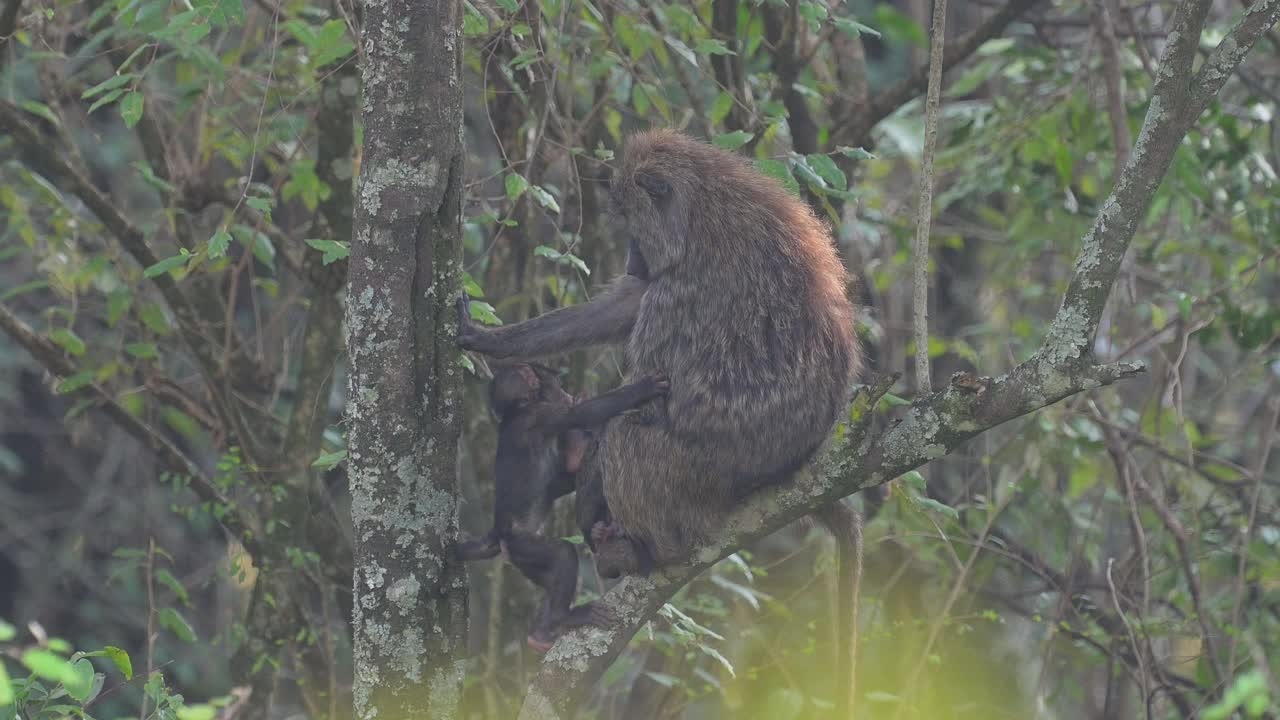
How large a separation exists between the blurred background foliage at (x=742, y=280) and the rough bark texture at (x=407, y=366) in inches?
22.8

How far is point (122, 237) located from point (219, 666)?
3.91 meters

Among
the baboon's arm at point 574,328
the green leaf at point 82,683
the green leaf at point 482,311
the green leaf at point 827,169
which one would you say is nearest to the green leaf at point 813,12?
the green leaf at point 827,169

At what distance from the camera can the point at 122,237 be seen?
4.84 meters

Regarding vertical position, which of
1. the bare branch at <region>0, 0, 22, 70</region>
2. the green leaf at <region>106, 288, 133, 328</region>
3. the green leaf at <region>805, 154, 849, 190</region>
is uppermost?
the bare branch at <region>0, 0, 22, 70</region>

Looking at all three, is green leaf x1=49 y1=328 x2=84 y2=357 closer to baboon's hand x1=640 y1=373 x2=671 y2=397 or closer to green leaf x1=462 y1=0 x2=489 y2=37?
green leaf x1=462 y1=0 x2=489 y2=37

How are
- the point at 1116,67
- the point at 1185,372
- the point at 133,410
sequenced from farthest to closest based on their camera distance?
the point at 1185,372 → the point at 133,410 → the point at 1116,67

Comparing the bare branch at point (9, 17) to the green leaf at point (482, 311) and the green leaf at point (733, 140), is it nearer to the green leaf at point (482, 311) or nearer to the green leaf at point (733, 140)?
the green leaf at point (482, 311)

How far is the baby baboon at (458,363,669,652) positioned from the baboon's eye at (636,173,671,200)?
649 millimetres

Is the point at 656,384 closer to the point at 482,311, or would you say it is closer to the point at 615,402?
the point at 615,402

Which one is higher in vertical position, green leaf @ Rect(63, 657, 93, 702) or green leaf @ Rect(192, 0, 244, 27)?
green leaf @ Rect(192, 0, 244, 27)

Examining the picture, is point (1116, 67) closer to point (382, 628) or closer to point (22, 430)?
point (382, 628)

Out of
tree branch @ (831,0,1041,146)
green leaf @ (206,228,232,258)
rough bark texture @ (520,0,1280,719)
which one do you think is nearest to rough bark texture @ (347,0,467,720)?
green leaf @ (206,228,232,258)

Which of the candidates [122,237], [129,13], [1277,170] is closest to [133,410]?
[122,237]

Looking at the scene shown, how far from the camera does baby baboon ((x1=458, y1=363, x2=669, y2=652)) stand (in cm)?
376
